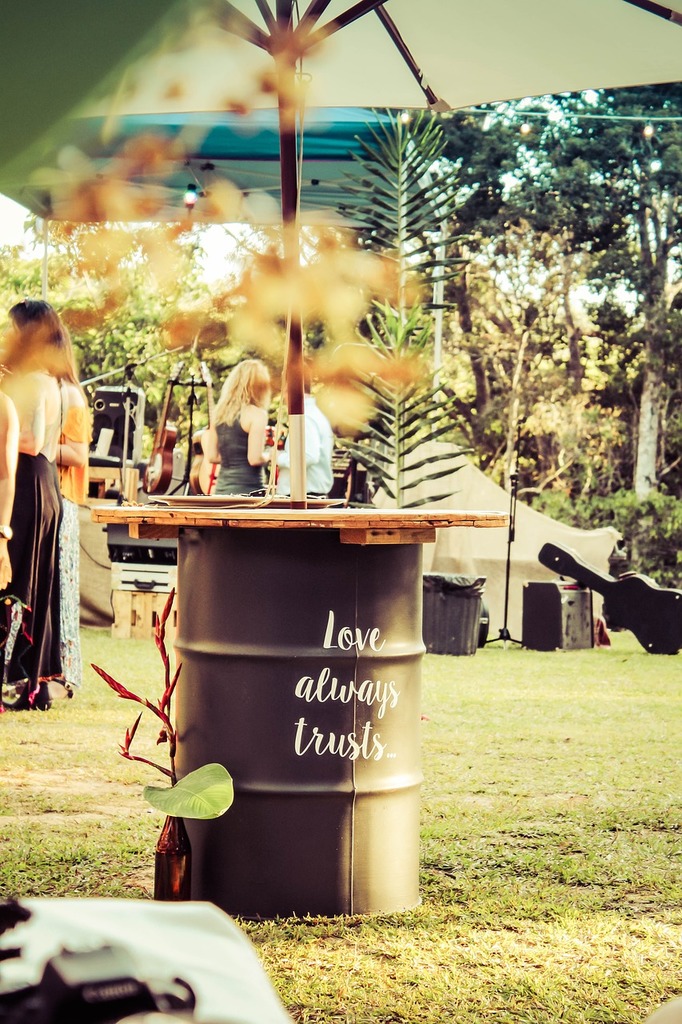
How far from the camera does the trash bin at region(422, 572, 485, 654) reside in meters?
7.41

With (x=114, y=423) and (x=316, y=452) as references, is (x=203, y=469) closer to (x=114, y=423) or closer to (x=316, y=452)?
Answer: (x=316, y=452)

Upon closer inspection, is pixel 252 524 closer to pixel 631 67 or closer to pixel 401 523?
pixel 401 523

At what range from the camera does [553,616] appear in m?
7.91

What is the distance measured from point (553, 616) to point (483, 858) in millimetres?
4906

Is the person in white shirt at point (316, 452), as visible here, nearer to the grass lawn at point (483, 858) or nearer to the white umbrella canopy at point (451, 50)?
the grass lawn at point (483, 858)

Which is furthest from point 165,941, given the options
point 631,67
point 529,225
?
point 529,225

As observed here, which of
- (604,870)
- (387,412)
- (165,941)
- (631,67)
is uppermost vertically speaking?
(631,67)

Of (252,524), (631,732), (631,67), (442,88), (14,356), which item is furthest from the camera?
(631,732)

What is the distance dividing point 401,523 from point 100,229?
3.45 feet

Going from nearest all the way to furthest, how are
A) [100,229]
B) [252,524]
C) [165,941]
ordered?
[165,941] → [100,229] → [252,524]

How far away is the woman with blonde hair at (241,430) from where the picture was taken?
5.34 metres

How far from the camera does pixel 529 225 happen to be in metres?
15.2

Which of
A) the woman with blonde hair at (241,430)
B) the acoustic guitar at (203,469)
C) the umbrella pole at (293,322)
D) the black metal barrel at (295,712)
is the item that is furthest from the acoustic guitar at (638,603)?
the black metal barrel at (295,712)

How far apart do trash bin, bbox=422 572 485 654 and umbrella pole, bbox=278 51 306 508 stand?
4686 mm
